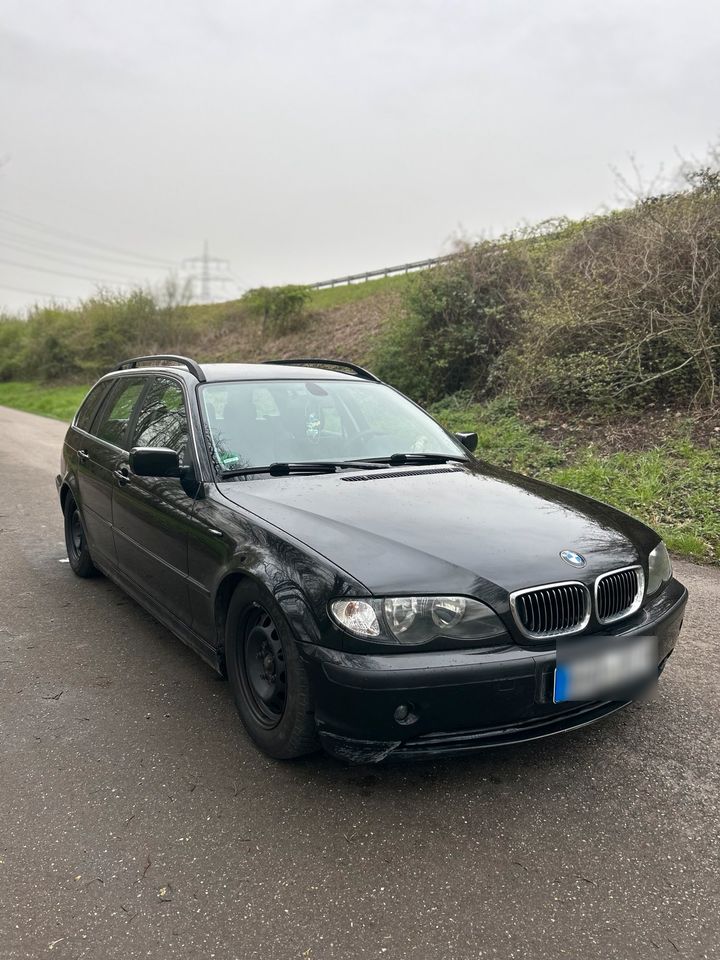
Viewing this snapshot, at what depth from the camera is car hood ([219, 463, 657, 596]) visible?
2641mm

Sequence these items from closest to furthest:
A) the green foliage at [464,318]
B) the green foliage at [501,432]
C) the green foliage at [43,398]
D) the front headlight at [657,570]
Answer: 1. the front headlight at [657,570]
2. the green foliage at [501,432]
3. the green foliage at [464,318]
4. the green foliage at [43,398]

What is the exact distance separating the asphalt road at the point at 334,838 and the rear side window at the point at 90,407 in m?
2.23

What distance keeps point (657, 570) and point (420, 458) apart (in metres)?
1.34

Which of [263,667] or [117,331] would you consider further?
[117,331]

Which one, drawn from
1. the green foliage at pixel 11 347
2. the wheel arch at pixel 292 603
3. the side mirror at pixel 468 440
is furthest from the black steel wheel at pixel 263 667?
the green foliage at pixel 11 347

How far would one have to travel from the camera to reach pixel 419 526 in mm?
2928

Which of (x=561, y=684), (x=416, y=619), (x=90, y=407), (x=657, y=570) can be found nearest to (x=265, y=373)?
(x=90, y=407)

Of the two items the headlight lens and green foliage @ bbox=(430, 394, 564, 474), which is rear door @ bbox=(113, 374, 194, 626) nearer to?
the headlight lens

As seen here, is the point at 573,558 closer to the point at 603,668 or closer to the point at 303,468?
the point at 603,668

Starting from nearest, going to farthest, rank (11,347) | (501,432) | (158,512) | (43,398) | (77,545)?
1. (158,512)
2. (77,545)
3. (501,432)
4. (43,398)
5. (11,347)

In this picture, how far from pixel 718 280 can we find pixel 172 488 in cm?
809

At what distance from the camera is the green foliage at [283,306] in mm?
27203

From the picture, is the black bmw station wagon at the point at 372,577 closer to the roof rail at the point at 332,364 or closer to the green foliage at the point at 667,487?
the roof rail at the point at 332,364

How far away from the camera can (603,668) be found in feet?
8.82
